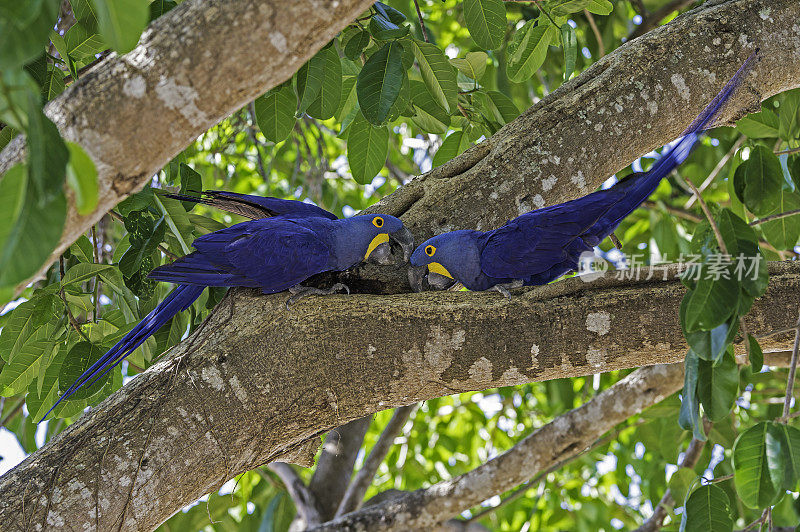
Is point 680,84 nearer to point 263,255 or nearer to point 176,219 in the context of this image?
point 263,255

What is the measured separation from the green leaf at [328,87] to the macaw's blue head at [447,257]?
21.1 inches

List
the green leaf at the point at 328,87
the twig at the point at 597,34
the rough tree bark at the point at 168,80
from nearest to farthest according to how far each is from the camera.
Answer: the rough tree bark at the point at 168,80 < the green leaf at the point at 328,87 < the twig at the point at 597,34

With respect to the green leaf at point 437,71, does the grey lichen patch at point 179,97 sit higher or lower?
higher

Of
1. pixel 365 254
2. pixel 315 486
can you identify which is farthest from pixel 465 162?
pixel 315 486

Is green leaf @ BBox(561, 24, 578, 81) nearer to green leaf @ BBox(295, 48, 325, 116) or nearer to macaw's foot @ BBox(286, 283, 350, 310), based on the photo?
green leaf @ BBox(295, 48, 325, 116)

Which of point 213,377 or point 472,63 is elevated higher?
point 472,63

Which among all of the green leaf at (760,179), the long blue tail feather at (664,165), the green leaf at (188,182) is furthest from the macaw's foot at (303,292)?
the green leaf at (760,179)

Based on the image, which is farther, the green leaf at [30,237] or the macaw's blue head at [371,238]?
the macaw's blue head at [371,238]

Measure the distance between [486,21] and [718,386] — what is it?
1.29 meters

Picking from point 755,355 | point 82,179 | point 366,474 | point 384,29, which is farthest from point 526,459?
point 82,179

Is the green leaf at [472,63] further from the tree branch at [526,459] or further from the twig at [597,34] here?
the tree branch at [526,459]

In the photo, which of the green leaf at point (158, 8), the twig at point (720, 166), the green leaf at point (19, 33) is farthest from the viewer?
the twig at point (720, 166)

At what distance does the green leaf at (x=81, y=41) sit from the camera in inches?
74.2

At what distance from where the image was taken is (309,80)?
80.3 inches
